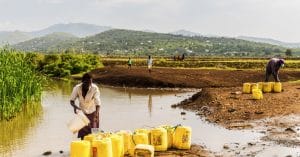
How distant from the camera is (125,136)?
13.0 m

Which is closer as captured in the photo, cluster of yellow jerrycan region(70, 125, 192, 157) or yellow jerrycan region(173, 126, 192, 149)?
cluster of yellow jerrycan region(70, 125, 192, 157)

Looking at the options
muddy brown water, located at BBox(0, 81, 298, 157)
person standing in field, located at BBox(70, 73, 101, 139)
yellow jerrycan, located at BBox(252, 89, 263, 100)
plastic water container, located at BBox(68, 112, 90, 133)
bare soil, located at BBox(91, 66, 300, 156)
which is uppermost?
person standing in field, located at BBox(70, 73, 101, 139)

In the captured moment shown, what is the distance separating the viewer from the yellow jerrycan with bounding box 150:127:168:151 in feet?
44.0

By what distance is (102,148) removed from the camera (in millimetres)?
11703

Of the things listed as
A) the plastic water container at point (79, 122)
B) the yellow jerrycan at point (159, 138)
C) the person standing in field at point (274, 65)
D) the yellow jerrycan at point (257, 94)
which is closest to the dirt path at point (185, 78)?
the person standing in field at point (274, 65)

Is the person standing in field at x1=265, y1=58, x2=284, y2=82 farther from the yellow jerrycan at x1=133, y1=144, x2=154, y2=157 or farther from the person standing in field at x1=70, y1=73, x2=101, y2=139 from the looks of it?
the yellow jerrycan at x1=133, y1=144, x2=154, y2=157

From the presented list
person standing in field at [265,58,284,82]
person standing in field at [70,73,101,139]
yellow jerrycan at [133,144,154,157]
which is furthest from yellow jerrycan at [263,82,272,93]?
yellow jerrycan at [133,144,154,157]

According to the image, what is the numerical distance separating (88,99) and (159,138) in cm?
230

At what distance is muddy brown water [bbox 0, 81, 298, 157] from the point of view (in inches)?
608

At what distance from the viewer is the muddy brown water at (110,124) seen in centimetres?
1544

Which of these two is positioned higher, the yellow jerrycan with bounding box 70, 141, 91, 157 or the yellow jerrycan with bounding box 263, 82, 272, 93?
the yellow jerrycan with bounding box 263, 82, 272, 93

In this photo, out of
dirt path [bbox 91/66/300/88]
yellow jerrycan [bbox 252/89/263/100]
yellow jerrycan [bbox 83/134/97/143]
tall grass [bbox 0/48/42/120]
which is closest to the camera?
yellow jerrycan [bbox 83/134/97/143]

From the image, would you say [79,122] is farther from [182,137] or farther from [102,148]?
[182,137]

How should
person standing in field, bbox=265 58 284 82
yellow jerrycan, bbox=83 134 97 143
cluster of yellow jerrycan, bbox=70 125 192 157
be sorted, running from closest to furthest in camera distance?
1. cluster of yellow jerrycan, bbox=70 125 192 157
2. yellow jerrycan, bbox=83 134 97 143
3. person standing in field, bbox=265 58 284 82
